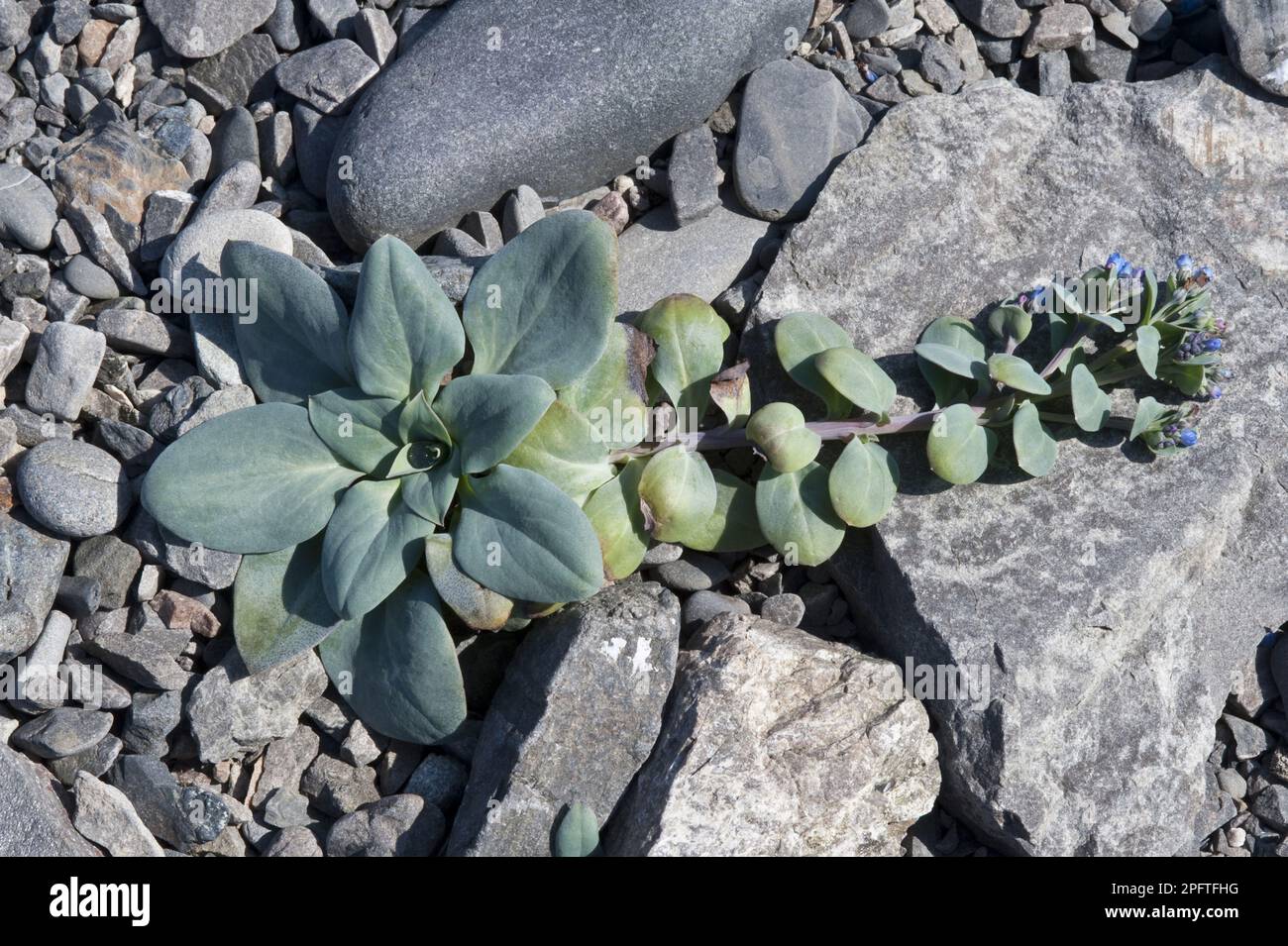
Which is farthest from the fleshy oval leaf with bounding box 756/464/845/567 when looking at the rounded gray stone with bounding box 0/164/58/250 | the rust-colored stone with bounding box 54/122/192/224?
the rounded gray stone with bounding box 0/164/58/250

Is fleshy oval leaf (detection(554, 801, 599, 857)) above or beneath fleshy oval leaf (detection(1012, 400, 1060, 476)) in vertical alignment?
beneath

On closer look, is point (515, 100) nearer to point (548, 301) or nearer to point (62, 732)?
point (548, 301)

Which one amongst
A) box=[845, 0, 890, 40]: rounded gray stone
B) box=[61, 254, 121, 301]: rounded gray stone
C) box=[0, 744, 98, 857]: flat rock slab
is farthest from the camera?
box=[845, 0, 890, 40]: rounded gray stone

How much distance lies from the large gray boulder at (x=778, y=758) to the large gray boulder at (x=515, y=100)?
1.83 m

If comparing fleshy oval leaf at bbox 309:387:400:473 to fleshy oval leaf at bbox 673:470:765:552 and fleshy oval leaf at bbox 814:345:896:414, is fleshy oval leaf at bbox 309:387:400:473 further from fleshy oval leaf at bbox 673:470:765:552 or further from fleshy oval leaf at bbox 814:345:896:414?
fleshy oval leaf at bbox 814:345:896:414

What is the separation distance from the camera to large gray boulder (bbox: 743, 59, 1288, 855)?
3.57 m

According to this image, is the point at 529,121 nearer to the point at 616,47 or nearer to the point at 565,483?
the point at 616,47

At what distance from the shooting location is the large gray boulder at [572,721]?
3354 mm

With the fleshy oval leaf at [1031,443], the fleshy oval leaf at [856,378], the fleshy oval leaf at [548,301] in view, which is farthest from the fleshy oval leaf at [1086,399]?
the fleshy oval leaf at [548,301]

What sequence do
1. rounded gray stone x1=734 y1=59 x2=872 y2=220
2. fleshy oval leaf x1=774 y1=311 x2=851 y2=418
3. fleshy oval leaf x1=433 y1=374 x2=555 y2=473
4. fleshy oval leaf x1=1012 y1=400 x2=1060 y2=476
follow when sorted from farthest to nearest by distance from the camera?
rounded gray stone x1=734 y1=59 x2=872 y2=220 < fleshy oval leaf x1=774 y1=311 x2=851 y2=418 < fleshy oval leaf x1=1012 y1=400 x2=1060 y2=476 < fleshy oval leaf x1=433 y1=374 x2=555 y2=473

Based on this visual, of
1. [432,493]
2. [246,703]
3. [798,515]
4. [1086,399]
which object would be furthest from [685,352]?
[246,703]

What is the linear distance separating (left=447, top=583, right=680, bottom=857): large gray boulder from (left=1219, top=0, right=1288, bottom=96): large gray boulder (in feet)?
10.1

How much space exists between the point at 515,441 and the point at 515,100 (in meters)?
1.49

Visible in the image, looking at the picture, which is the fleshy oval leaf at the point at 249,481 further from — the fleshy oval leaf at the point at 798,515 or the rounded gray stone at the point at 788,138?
the rounded gray stone at the point at 788,138
